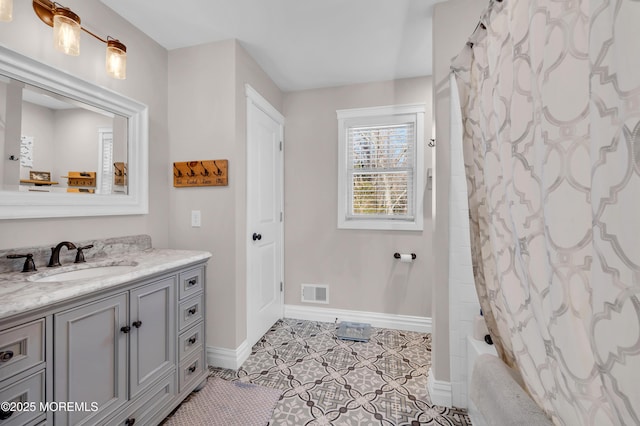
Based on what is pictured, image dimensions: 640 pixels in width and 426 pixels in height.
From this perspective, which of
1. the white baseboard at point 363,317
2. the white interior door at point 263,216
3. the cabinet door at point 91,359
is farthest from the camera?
the white baseboard at point 363,317

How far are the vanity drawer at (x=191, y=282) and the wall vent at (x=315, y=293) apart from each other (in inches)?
→ 53.6

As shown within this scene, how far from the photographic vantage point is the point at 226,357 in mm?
1985

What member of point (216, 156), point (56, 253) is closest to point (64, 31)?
point (216, 156)

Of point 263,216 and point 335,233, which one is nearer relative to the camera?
point 263,216

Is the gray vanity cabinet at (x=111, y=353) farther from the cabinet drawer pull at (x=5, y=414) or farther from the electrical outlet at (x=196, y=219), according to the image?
the electrical outlet at (x=196, y=219)

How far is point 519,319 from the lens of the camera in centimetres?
77

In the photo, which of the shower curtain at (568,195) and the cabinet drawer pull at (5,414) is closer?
the shower curtain at (568,195)

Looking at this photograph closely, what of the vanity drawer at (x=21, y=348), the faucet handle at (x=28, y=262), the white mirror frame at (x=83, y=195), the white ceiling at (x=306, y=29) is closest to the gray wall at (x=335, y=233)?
the white ceiling at (x=306, y=29)

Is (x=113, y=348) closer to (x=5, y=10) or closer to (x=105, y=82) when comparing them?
(x=5, y=10)

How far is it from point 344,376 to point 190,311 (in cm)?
119

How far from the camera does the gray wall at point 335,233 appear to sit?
2.58 m

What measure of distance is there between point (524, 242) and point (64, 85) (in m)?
2.26

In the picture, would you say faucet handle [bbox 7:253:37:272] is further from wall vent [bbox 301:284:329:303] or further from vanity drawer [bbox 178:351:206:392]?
wall vent [bbox 301:284:329:303]

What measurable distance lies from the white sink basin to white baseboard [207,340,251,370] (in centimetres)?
100
